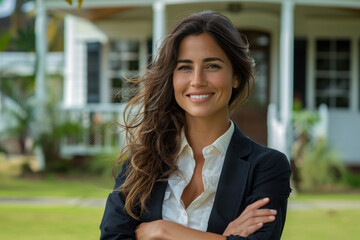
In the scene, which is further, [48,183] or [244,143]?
[48,183]

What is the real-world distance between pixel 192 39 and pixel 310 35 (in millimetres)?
9566

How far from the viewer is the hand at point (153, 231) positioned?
2.27m

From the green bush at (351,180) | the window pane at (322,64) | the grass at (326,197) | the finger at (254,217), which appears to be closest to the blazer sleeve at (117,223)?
the finger at (254,217)

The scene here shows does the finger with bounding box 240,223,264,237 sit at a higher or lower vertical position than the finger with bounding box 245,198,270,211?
lower

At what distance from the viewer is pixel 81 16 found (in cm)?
1129

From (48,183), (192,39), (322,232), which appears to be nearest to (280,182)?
(192,39)

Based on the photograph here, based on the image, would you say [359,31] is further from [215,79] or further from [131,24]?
[215,79]

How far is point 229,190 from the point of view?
7.59ft

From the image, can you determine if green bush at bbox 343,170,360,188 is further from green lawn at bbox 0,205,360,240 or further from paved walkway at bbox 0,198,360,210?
green lawn at bbox 0,205,360,240

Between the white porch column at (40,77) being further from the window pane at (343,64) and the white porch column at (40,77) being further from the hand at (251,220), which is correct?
the hand at (251,220)

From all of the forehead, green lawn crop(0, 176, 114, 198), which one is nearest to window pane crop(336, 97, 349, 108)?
green lawn crop(0, 176, 114, 198)

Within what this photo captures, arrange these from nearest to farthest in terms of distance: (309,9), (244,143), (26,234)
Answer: (244,143), (26,234), (309,9)

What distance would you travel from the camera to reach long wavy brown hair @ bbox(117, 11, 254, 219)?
2338 millimetres

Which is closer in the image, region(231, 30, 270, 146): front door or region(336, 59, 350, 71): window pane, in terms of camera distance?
region(231, 30, 270, 146): front door
